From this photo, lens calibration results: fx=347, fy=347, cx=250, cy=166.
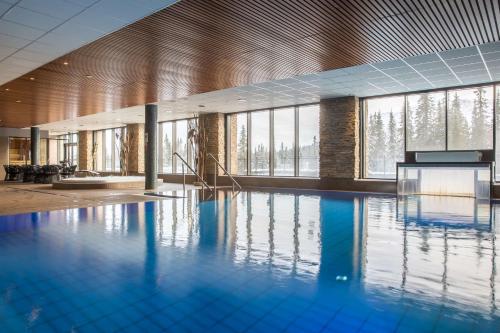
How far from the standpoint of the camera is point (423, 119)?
52.7 ft

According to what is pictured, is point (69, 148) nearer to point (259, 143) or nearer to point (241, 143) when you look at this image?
point (241, 143)

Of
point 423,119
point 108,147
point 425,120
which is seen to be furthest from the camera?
point 108,147

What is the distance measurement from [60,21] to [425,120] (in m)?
15.8

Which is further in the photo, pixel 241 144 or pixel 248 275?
pixel 241 144

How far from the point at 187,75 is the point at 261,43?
282 centimetres

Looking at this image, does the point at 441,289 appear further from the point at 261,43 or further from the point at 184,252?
the point at 261,43

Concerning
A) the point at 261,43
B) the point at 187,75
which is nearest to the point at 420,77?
the point at 261,43

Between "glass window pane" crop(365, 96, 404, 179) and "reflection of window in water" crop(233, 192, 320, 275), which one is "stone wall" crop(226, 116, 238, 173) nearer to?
"glass window pane" crop(365, 96, 404, 179)

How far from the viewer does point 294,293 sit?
2781mm

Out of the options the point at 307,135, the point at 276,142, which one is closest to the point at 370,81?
the point at 307,135

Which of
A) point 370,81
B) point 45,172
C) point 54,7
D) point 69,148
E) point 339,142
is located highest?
point 370,81

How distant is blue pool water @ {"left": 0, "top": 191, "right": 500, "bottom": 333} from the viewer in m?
2.34

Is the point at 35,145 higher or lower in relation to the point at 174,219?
higher

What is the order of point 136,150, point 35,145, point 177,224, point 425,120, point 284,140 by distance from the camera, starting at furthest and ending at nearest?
point 136,150 → point 35,145 → point 425,120 → point 284,140 → point 177,224
